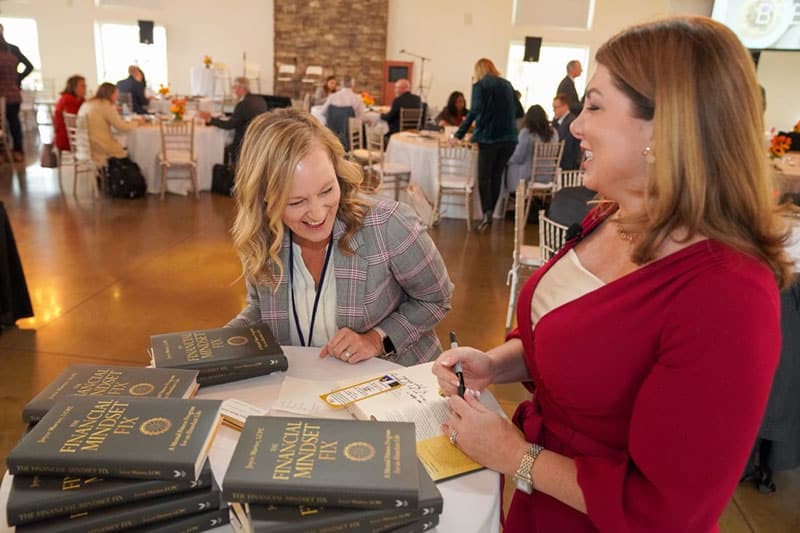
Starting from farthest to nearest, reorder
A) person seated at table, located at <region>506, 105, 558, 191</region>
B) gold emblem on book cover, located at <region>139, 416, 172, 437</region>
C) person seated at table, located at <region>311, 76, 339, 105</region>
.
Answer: person seated at table, located at <region>311, 76, 339, 105</region>
person seated at table, located at <region>506, 105, 558, 191</region>
gold emblem on book cover, located at <region>139, 416, 172, 437</region>

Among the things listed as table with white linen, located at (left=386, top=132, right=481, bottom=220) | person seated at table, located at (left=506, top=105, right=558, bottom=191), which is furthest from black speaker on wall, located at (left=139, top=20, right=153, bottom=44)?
person seated at table, located at (left=506, top=105, right=558, bottom=191)

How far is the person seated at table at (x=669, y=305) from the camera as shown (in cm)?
83

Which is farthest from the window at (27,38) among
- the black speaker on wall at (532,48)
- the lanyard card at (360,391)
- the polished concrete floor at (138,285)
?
the lanyard card at (360,391)

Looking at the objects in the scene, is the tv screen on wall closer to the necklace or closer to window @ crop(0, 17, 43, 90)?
the necklace

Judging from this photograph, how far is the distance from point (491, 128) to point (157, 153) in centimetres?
402

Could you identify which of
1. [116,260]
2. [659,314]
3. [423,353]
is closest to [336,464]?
[659,314]

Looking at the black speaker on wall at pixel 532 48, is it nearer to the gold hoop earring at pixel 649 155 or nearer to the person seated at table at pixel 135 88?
the person seated at table at pixel 135 88

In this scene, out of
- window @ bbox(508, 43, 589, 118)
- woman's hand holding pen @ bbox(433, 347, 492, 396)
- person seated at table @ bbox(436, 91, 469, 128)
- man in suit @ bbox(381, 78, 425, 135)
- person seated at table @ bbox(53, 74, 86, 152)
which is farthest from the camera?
window @ bbox(508, 43, 589, 118)

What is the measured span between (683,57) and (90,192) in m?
7.50

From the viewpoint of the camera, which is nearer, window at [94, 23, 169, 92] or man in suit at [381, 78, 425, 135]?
man in suit at [381, 78, 425, 135]

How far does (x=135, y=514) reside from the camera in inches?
33.8

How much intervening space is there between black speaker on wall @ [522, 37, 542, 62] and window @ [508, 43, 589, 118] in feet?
2.54

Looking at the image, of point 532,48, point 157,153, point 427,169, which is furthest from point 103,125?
point 532,48

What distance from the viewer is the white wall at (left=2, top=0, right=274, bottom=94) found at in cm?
1377
